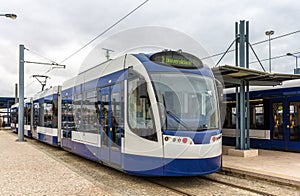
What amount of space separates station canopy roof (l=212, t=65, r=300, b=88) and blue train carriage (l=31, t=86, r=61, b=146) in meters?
7.59

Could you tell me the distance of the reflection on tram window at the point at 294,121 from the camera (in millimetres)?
11770

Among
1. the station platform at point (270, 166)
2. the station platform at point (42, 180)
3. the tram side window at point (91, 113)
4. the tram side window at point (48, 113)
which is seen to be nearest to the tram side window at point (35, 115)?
the tram side window at point (48, 113)

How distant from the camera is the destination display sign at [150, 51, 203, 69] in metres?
7.34

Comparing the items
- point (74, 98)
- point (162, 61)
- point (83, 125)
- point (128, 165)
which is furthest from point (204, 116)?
point (74, 98)

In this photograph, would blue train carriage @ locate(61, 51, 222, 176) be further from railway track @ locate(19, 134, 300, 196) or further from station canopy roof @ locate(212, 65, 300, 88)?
station canopy roof @ locate(212, 65, 300, 88)

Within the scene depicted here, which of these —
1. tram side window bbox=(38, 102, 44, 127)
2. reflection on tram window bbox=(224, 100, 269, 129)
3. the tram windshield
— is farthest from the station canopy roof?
tram side window bbox=(38, 102, 44, 127)

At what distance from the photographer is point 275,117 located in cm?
1247

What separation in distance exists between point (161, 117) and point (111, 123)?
1.92 metres

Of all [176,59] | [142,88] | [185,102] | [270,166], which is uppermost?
[176,59]

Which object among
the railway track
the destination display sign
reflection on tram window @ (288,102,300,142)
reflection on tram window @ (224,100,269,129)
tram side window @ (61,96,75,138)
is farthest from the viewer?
reflection on tram window @ (224,100,269,129)

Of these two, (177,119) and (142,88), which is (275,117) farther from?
(142,88)

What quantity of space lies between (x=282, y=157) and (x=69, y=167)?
24.7 ft

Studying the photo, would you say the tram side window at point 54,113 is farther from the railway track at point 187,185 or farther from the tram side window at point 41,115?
the railway track at point 187,185

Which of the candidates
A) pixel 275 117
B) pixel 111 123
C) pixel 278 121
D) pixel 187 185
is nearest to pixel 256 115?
pixel 275 117
